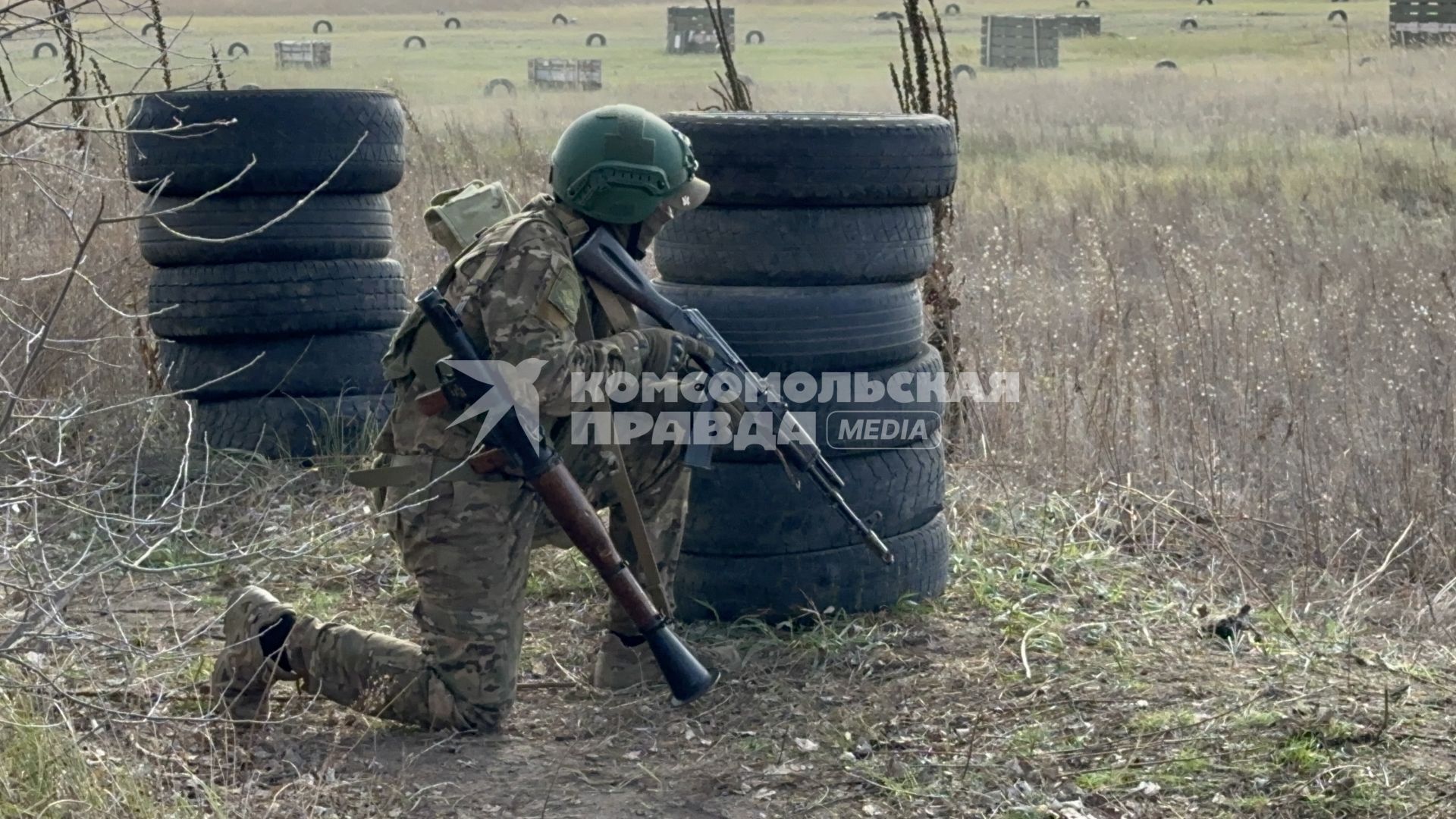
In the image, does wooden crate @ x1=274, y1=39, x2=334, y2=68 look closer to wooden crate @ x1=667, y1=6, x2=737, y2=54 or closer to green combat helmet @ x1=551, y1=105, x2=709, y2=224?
wooden crate @ x1=667, y1=6, x2=737, y2=54

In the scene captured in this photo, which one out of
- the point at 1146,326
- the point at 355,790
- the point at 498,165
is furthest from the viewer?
the point at 498,165

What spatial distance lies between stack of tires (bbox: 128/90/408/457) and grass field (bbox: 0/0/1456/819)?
235 millimetres

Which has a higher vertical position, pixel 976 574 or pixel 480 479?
pixel 480 479

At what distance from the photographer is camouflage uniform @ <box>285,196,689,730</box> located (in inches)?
145

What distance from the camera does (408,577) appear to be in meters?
5.01

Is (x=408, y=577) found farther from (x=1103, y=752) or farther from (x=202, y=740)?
(x=1103, y=752)

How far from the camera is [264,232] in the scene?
5.89 metres

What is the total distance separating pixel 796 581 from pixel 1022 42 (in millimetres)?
42271

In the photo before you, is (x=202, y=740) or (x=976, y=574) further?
(x=976, y=574)

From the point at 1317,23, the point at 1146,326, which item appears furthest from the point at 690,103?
the point at 1317,23

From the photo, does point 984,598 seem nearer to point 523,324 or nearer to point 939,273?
point 523,324

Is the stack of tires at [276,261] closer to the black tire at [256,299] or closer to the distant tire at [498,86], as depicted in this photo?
the black tire at [256,299]

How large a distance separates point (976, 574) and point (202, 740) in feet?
A: 7.54

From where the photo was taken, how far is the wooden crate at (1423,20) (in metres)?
34.0
